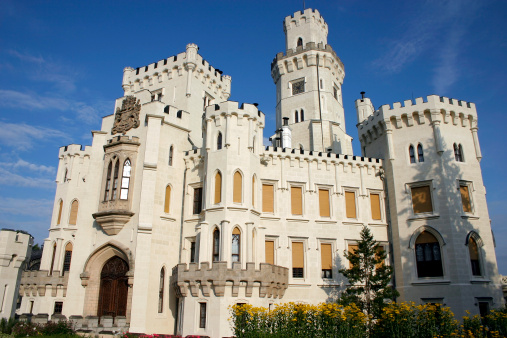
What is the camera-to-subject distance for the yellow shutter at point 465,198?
26828mm

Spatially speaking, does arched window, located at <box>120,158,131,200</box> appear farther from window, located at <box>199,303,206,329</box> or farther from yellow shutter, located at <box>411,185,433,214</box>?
yellow shutter, located at <box>411,185,433,214</box>

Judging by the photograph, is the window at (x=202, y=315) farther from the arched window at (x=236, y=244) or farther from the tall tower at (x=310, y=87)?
the tall tower at (x=310, y=87)

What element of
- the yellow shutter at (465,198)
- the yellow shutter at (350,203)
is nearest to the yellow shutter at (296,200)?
the yellow shutter at (350,203)

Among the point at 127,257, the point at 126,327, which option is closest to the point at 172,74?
the point at 127,257

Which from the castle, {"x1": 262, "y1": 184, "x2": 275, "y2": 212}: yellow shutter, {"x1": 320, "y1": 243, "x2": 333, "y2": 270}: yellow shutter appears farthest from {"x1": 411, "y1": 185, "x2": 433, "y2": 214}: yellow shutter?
{"x1": 262, "y1": 184, "x2": 275, "y2": 212}: yellow shutter

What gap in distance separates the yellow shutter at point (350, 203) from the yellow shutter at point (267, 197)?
5.51 metres

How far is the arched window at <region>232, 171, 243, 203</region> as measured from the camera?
24.5 metres

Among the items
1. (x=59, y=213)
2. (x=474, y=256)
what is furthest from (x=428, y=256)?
(x=59, y=213)

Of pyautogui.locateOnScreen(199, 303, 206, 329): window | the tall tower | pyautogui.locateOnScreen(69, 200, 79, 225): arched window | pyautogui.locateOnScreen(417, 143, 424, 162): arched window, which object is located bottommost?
pyautogui.locateOnScreen(199, 303, 206, 329): window

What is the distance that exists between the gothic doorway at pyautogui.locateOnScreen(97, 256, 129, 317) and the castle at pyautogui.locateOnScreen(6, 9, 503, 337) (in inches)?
3.2

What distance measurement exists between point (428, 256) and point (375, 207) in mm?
4836

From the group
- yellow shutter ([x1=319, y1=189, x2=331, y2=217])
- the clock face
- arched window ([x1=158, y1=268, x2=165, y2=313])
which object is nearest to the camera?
arched window ([x1=158, y1=268, x2=165, y2=313])

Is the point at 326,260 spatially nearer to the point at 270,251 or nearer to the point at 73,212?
the point at 270,251

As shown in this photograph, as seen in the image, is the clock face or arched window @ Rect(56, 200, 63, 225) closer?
arched window @ Rect(56, 200, 63, 225)
